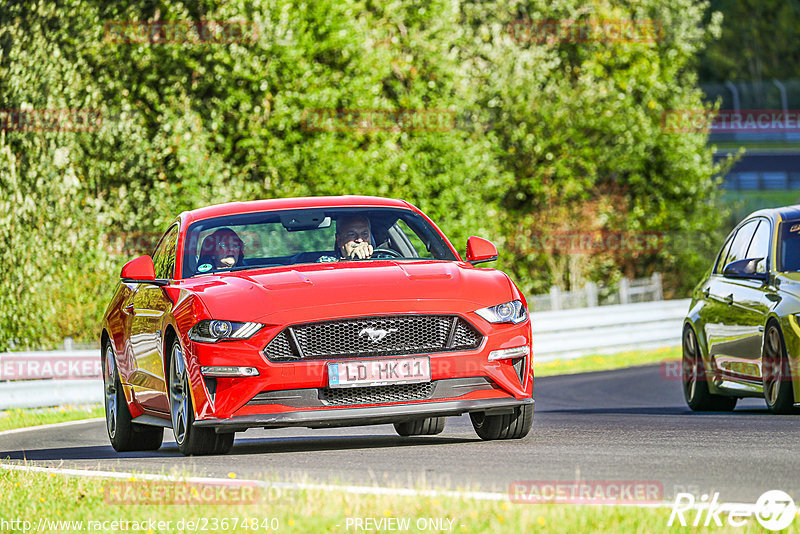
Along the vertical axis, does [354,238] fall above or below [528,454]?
above

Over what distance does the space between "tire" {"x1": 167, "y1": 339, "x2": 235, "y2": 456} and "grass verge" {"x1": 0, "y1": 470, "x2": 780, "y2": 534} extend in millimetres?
1529

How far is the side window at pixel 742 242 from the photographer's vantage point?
1238 centimetres

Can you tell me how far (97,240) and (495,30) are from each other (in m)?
15.3

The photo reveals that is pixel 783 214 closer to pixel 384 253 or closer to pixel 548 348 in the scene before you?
pixel 384 253

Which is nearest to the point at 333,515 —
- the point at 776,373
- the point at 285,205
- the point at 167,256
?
the point at 285,205

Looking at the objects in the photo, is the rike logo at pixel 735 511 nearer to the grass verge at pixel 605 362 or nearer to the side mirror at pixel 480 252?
the side mirror at pixel 480 252

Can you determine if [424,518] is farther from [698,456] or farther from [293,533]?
[698,456]

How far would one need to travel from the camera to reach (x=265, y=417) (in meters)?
8.42

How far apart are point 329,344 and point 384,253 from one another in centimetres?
157

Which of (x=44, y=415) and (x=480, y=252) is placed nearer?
(x=480, y=252)

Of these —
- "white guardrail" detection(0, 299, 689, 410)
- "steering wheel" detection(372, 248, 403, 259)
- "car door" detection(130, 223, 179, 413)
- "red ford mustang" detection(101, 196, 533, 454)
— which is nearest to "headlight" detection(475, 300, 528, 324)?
"red ford mustang" detection(101, 196, 533, 454)

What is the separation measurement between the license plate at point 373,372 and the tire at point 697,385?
194 inches

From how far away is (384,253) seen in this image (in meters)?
9.91

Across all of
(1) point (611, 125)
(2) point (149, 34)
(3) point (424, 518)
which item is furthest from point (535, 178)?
(3) point (424, 518)
